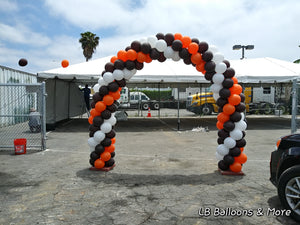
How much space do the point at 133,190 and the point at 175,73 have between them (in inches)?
356

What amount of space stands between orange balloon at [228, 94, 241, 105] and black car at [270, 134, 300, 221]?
1604 mm

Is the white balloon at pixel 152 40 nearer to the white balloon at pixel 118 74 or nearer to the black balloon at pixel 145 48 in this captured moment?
the black balloon at pixel 145 48

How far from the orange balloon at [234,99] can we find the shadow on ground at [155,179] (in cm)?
161

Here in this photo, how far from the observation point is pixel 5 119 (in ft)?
43.0

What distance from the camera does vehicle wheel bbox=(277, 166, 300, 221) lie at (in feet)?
11.1

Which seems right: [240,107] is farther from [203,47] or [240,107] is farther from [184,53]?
[184,53]

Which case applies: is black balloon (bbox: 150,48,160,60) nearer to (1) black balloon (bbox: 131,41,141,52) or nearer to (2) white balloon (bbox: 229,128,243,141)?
(1) black balloon (bbox: 131,41,141,52)

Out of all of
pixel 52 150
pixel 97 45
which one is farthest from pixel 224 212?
pixel 97 45

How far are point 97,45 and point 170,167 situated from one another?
38086 millimetres

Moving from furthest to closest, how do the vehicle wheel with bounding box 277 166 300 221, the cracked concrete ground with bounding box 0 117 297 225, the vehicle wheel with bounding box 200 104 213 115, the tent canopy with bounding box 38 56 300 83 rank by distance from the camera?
1. the vehicle wheel with bounding box 200 104 213 115
2. the tent canopy with bounding box 38 56 300 83
3. the cracked concrete ground with bounding box 0 117 297 225
4. the vehicle wheel with bounding box 277 166 300 221

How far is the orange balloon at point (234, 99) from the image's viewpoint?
5.35m

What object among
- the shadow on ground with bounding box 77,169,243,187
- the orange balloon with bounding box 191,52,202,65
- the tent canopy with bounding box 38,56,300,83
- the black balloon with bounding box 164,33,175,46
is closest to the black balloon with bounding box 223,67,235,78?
the orange balloon with bounding box 191,52,202,65

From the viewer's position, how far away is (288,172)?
11.5ft

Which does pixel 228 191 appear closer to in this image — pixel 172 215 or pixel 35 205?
pixel 172 215
